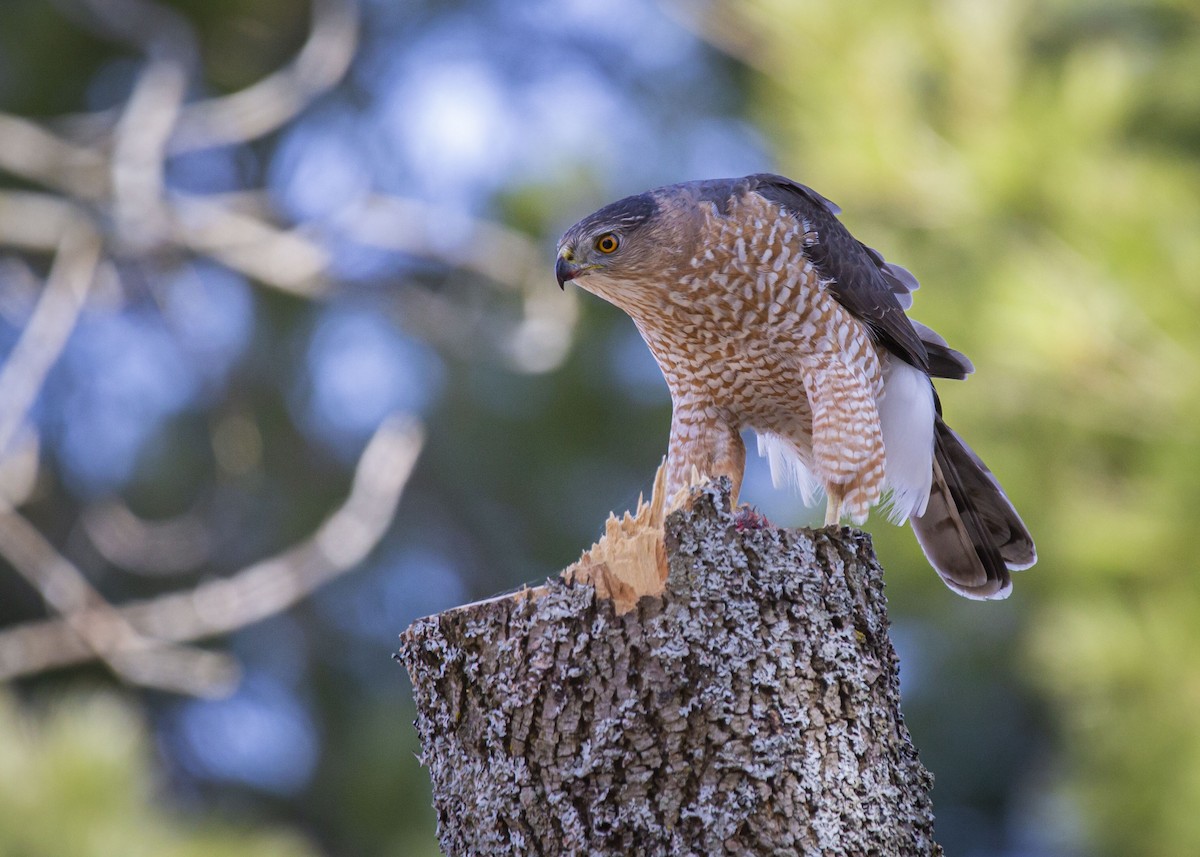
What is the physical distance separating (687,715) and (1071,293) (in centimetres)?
488

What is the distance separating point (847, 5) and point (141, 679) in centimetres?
561

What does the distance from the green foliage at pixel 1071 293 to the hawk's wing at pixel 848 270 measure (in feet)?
7.45

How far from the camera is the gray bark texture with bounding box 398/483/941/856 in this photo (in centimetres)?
263

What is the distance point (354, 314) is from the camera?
13000mm

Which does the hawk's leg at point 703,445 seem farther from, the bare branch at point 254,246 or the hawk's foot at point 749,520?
the bare branch at point 254,246

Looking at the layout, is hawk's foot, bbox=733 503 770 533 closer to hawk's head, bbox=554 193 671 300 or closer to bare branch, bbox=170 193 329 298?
hawk's head, bbox=554 193 671 300

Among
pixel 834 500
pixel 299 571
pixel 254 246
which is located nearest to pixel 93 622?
pixel 299 571

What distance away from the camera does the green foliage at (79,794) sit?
5.61 meters

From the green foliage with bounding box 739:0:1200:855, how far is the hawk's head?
10.3 ft

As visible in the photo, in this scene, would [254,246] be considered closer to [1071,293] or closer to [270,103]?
[270,103]

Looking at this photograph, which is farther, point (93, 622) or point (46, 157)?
point (46, 157)

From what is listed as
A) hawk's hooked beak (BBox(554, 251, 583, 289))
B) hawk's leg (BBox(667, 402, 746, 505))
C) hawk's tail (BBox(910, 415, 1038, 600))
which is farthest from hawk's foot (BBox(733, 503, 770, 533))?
hawk's tail (BBox(910, 415, 1038, 600))

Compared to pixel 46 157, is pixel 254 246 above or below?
below

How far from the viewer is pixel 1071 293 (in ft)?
22.2
